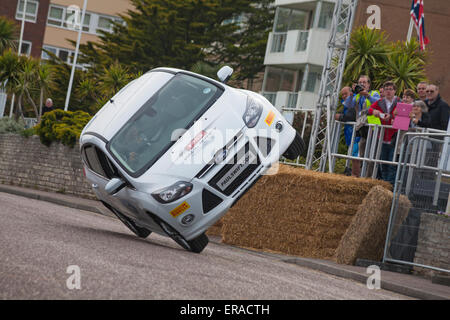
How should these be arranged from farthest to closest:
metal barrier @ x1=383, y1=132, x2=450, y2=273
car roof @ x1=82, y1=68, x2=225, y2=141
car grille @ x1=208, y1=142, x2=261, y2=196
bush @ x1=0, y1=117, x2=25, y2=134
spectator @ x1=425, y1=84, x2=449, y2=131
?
bush @ x1=0, y1=117, x2=25, y2=134 < spectator @ x1=425, y1=84, x2=449, y2=131 < metal barrier @ x1=383, y1=132, x2=450, y2=273 < car roof @ x1=82, y1=68, x2=225, y2=141 < car grille @ x1=208, y1=142, x2=261, y2=196

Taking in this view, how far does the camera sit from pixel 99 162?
11992 millimetres

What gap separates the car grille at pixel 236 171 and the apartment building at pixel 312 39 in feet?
91.2

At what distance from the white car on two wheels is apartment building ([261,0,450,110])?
27.6 meters

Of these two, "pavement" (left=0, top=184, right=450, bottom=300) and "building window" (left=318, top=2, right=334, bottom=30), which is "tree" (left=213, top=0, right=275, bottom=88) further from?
"pavement" (left=0, top=184, right=450, bottom=300)

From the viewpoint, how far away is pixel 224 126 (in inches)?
468

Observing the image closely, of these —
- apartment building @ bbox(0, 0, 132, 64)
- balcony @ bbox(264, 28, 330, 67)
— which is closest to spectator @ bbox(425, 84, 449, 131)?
balcony @ bbox(264, 28, 330, 67)

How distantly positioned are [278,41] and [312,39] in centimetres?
351

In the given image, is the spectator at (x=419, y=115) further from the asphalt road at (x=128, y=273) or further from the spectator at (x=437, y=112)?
the asphalt road at (x=128, y=273)

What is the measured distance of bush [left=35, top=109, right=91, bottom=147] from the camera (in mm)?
27344

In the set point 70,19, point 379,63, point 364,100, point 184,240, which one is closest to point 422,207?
point 364,100

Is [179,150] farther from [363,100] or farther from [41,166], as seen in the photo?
[41,166]

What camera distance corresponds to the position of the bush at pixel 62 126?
89.7 ft

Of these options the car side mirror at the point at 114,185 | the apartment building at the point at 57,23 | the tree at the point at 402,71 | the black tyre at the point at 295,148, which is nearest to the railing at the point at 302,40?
the tree at the point at 402,71
